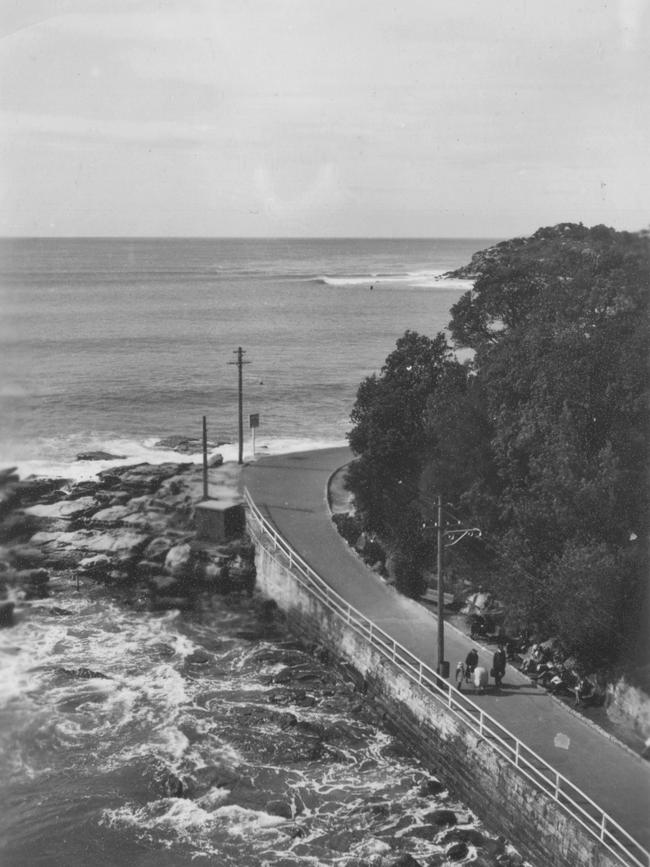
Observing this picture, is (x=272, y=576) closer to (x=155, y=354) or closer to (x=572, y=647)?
(x=572, y=647)

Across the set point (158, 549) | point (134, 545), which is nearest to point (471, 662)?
Result: point (158, 549)

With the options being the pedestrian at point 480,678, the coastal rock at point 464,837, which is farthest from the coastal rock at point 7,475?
the pedestrian at point 480,678

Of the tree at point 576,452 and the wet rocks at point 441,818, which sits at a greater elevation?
the tree at point 576,452

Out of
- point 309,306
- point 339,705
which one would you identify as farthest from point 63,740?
point 309,306

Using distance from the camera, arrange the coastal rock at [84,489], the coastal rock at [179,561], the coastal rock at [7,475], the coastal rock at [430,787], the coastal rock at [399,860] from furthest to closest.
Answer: the coastal rock at [84,489], the coastal rock at [179,561], the coastal rock at [430,787], the coastal rock at [399,860], the coastal rock at [7,475]


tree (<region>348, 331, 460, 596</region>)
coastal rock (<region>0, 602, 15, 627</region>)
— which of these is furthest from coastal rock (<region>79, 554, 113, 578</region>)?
coastal rock (<region>0, 602, 15, 627</region>)

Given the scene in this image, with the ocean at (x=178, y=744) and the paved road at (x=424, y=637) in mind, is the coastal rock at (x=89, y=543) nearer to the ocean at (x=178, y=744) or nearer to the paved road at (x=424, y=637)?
the ocean at (x=178, y=744)
